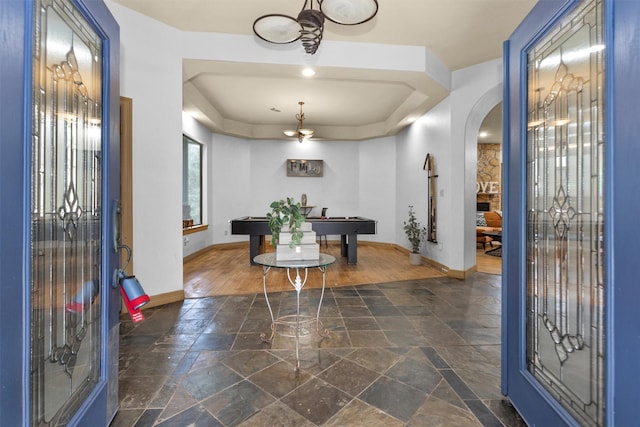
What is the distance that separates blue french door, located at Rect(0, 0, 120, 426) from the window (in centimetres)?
474

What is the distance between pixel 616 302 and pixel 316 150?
24.5 ft

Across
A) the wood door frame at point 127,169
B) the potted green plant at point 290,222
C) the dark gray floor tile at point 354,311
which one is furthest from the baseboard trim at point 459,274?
the wood door frame at point 127,169

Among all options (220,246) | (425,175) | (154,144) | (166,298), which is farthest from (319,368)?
(220,246)

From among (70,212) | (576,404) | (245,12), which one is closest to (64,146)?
(70,212)

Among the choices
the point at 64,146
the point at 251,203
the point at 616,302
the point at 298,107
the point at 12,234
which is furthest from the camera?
the point at 251,203

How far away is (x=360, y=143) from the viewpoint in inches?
318

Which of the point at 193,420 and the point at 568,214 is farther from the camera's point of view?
the point at 193,420

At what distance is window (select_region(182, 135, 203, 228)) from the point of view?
20.1 feet

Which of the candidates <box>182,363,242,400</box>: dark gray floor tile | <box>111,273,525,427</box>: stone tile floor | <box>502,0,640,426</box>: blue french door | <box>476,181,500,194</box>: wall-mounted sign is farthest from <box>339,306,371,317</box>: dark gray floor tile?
<box>476,181,500,194</box>: wall-mounted sign

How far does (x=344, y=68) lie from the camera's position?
3.79 metres

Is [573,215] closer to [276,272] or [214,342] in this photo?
[214,342]

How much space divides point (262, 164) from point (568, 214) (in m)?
7.24

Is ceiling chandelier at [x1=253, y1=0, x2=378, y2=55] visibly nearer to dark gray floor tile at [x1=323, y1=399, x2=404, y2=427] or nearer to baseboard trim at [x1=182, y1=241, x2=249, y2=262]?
dark gray floor tile at [x1=323, y1=399, x2=404, y2=427]

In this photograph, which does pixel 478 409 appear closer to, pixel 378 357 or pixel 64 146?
pixel 378 357
